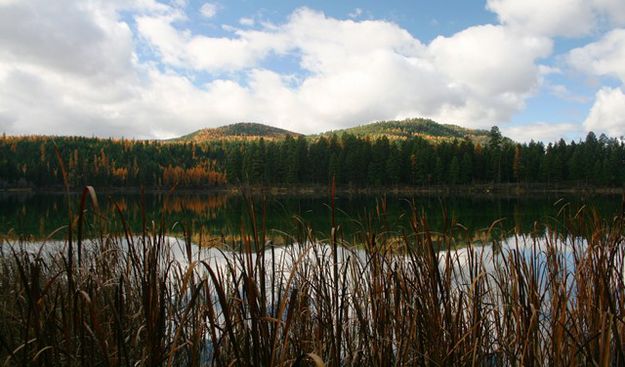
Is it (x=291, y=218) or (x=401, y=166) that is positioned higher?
(x=401, y=166)

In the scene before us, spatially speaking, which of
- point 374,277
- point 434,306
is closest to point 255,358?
point 434,306

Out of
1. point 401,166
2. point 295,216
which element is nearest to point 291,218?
point 295,216

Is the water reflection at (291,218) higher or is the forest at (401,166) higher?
the forest at (401,166)

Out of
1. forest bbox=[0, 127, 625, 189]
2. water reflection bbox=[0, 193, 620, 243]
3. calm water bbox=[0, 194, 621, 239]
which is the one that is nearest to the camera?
water reflection bbox=[0, 193, 620, 243]

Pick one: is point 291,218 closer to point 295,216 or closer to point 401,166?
point 295,216

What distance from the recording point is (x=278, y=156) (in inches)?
3725

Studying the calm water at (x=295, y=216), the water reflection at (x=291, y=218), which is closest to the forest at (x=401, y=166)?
the calm water at (x=295, y=216)

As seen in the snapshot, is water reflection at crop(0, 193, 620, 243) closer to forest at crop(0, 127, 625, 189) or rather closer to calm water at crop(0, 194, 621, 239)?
calm water at crop(0, 194, 621, 239)

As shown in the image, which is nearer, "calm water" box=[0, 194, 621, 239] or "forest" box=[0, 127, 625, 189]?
"calm water" box=[0, 194, 621, 239]

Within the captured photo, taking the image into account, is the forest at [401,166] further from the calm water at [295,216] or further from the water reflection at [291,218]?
the water reflection at [291,218]

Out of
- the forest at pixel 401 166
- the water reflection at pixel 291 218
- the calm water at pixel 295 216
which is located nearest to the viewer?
the water reflection at pixel 291 218

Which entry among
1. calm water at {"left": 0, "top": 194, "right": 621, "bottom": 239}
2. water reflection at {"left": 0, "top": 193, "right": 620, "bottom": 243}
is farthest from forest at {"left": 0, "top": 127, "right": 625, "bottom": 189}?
water reflection at {"left": 0, "top": 193, "right": 620, "bottom": 243}

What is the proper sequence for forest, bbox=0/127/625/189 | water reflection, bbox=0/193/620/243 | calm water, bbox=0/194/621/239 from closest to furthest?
water reflection, bbox=0/193/620/243 → calm water, bbox=0/194/621/239 → forest, bbox=0/127/625/189

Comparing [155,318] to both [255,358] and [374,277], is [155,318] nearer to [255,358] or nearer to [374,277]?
[255,358]
